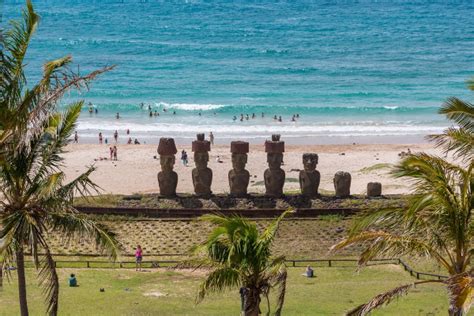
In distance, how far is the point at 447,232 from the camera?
1661 centimetres

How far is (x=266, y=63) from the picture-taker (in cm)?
10356

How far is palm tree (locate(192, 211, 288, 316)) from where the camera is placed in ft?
59.0

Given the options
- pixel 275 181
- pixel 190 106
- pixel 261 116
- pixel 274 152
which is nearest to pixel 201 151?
→ pixel 274 152

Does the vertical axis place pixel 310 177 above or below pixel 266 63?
below

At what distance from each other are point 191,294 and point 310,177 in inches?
452

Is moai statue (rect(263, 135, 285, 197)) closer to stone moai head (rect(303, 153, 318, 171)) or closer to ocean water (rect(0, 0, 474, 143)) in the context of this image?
stone moai head (rect(303, 153, 318, 171))

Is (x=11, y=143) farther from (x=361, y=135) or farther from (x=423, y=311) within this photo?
(x=361, y=135)

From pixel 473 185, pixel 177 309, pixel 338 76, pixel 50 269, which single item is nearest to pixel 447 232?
pixel 473 185

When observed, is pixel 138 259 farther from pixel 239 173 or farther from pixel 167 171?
pixel 239 173

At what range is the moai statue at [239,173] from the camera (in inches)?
1553

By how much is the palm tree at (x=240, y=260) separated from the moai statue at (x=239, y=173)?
21.0 m

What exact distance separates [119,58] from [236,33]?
21.5 meters

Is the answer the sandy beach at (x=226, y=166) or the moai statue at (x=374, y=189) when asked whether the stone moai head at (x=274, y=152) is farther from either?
the sandy beach at (x=226, y=166)

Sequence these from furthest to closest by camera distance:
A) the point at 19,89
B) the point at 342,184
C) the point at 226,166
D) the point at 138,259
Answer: the point at 226,166, the point at 342,184, the point at 138,259, the point at 19,89
